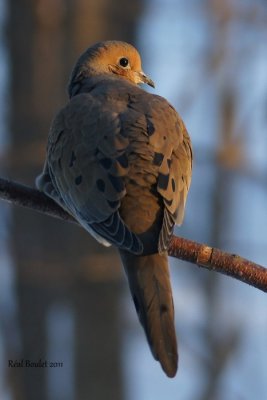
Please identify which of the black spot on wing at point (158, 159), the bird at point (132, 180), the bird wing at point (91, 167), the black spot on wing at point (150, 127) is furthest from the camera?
the black spot on wing at point (150, 127)

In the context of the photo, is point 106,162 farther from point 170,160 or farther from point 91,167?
point 170,160

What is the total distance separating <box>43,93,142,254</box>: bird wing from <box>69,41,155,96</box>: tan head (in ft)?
1.50

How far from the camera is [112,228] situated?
327 cm

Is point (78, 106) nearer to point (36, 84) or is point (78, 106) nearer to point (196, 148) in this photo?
point (36, 84)

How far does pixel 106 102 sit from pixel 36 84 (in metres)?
3.12

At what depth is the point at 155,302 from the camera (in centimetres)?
318

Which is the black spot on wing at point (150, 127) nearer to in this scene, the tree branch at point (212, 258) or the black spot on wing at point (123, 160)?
the black spot on wing at point (123, 160)

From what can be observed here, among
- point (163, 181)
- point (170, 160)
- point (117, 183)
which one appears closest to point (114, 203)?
point (117, 183)

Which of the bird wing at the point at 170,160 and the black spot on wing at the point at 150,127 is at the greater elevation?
the black spot on wing at the point at 150,127

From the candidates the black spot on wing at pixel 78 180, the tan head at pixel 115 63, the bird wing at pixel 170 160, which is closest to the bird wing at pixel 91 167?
the black spot on wing at pixel 78 180

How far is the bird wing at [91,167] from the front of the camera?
3.32 meters

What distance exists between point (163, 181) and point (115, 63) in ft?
3.62

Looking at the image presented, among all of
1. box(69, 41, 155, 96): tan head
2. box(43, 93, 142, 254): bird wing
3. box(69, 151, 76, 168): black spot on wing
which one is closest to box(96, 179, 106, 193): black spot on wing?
box(43, 93, 142, 254): bird wing

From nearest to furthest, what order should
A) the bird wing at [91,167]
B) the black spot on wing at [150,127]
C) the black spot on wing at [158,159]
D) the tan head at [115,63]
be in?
the bird wing at [91,167], the black spot on wing at [158,159], the black spot on wing at [150,127], the tan head at [115,63]
